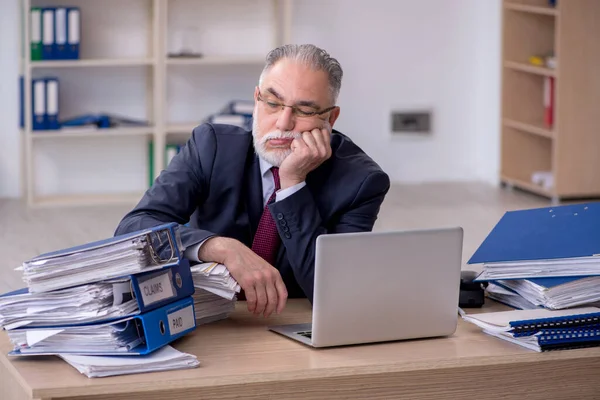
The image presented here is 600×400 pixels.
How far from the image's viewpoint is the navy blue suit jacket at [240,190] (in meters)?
2.31

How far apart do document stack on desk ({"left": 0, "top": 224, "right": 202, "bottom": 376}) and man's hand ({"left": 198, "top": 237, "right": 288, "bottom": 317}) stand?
0.22 metres

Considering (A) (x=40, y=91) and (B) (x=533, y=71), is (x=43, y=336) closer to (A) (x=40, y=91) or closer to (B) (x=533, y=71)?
(A) (x=40, y=91)

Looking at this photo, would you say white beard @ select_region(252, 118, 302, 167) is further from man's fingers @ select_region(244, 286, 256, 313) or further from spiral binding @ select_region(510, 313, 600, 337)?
spiral binding @ select_region(510, 313, 600, 337)

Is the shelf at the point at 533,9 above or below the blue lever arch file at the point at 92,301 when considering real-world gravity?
above

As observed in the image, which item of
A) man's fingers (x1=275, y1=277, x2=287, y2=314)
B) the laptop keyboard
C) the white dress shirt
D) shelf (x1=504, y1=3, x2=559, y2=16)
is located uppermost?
shelf (x1=504, y1=3, x2=559, y2=16)

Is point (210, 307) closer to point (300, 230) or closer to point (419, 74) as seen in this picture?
point (300, 230)

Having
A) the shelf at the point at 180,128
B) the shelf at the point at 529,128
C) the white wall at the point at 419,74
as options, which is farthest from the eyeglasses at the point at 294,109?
the white wall at the point at 419,74

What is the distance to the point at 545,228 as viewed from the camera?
215 cm

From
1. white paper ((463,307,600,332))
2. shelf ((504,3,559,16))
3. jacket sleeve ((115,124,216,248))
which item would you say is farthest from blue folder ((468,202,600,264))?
shelf ((504,3,559,16))

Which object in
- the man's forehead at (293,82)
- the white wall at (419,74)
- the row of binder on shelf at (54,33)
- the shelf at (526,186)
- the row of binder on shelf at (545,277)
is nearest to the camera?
the row of binder on shelf at (545,277)

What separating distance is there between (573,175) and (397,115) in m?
1.19

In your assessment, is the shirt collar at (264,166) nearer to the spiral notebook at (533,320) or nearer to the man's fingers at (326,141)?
the man's fingers at (326,141)

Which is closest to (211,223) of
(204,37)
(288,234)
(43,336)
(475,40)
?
(288,234)

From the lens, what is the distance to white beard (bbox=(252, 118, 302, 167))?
2250 millimetres
